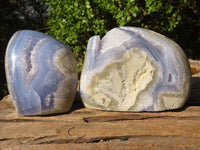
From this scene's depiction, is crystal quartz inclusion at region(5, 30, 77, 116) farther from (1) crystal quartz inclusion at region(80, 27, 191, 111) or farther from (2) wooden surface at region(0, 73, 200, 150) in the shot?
(1) crystal quartz inclusion at region(80, 27, 191, 111)

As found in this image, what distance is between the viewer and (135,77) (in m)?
2.20

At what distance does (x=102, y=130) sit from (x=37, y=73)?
31.0 inches

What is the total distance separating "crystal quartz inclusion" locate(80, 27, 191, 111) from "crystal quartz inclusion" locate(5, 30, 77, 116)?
0.29 metres

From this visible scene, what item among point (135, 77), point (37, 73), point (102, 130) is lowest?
point (102, 130)

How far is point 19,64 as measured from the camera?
200 cm

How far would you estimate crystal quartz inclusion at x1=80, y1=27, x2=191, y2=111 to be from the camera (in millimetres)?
2166

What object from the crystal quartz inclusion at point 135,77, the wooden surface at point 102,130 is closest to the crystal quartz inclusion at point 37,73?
the wooden surface at point 102,130

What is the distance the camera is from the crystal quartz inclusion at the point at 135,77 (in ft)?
7.11

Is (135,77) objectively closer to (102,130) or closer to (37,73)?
(102,130)

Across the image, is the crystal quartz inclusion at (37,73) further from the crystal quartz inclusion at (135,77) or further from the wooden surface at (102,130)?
the crystal quartz inclusion at (135,77)

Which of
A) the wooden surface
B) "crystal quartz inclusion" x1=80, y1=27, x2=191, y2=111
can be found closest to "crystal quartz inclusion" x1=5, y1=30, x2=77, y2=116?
the wooden surface

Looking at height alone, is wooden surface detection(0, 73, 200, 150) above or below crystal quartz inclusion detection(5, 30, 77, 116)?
below

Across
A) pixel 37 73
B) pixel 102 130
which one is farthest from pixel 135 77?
pixel 37 73

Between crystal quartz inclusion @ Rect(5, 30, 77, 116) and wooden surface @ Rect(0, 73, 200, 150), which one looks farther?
crystal quartz inclusion @ Rect(5, 30, 77, 116)
